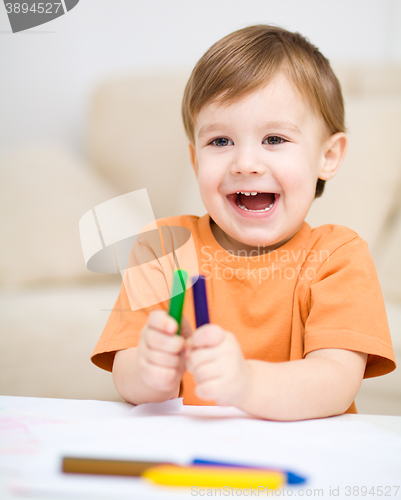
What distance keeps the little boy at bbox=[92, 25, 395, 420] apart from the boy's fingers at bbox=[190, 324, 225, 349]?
0.14 m

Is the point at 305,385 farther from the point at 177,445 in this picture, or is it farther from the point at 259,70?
the point at 259,70

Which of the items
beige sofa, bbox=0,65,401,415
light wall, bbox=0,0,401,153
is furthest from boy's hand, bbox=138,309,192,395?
light wall, bbox=0,0,401,153

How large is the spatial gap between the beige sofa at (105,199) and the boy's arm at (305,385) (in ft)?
1.48

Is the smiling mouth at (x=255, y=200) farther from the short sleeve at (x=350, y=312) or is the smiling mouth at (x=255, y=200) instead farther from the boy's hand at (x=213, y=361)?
the boy's hand at (x=213, y=361)

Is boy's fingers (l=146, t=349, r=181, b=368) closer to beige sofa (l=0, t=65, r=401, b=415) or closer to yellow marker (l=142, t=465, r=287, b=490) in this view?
yellow marker (l=142, t=465, r=287, b=490)

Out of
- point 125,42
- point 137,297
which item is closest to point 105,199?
point 125,42

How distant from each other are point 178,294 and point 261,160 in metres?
0.30

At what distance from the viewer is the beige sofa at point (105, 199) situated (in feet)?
3.08

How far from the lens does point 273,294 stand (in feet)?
2.09

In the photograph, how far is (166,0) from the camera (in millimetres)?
1336

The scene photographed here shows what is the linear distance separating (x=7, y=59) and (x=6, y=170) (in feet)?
1.09

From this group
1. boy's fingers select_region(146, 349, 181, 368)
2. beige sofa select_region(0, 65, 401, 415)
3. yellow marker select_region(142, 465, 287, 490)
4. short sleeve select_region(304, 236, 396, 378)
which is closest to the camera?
yellow marker select_region(142, 465, 287, 490)

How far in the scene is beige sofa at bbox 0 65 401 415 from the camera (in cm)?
94

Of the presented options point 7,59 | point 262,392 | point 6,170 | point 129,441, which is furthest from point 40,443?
point 7,59
